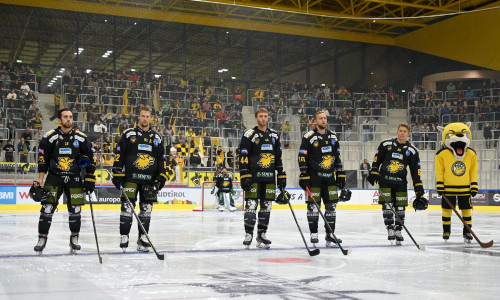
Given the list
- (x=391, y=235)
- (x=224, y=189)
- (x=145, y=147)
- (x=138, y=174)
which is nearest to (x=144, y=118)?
(x=145, y=147)

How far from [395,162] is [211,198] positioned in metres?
12.3

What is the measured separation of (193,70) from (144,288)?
21681 millimetres

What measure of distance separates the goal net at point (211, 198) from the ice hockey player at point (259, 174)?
12.0m

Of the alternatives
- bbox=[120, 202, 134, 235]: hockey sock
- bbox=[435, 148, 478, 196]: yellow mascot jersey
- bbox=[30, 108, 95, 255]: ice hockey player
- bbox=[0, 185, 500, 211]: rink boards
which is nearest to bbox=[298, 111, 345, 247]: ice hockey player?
bbox=[435, 148, 478, 196]: yellow mascot jersey

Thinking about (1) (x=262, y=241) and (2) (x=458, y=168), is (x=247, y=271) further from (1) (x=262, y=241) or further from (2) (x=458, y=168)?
(2) (x=458, y=168)

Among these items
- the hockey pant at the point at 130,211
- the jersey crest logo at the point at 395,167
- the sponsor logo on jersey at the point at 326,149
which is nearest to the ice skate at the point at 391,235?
the jersey crest logo at the point at 395,167

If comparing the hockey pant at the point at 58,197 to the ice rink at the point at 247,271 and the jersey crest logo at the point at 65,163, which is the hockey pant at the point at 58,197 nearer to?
the jersey crest logo at the point at 65,163

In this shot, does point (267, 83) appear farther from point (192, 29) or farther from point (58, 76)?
point (58, 76)

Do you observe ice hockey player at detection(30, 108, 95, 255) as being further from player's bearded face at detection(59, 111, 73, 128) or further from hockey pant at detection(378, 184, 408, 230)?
hockey pant at detection(378, 184, 408, 230)

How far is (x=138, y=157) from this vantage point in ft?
24.0

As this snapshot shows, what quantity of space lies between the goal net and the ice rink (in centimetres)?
1072

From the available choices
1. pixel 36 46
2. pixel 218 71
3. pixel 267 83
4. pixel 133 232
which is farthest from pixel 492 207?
pixel 36 46

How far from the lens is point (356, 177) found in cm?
2270

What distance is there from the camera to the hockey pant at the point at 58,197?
22.9ft
